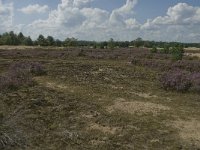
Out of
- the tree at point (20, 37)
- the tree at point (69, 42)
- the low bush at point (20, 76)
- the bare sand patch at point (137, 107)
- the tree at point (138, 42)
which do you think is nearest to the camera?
the bare sand patch at point (137, 107)

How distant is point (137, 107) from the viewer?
14055mm

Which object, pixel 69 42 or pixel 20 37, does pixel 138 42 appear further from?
pixel 20 37

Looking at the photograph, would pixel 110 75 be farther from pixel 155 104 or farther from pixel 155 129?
pixel 155 129

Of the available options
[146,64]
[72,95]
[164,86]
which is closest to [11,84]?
[72,95]

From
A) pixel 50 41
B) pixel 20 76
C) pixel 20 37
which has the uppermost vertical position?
pixel 20 37

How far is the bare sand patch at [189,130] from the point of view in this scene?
1022 cm

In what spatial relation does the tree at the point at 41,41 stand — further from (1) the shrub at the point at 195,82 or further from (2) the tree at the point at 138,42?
(1) the shrub at the point at 195,82

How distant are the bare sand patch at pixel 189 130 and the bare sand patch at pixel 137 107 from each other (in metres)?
1.48

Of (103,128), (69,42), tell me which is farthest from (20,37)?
(103,128)

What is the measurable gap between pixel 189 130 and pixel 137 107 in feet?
10.6

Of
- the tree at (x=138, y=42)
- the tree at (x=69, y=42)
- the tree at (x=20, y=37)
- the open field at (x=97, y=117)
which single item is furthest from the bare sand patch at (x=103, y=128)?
the tree at (x=138, y=42)

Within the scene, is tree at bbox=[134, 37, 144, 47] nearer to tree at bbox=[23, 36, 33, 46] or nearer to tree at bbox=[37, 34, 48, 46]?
tree at bbox=[37, 34, 48, 46]

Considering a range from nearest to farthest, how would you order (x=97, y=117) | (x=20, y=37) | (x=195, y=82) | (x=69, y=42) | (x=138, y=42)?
(x=97, y=117), (x=195, y=82), (x=69, y=42), (x=20, y=37), (x=138, y=42)

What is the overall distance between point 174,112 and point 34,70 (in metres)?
12.3
